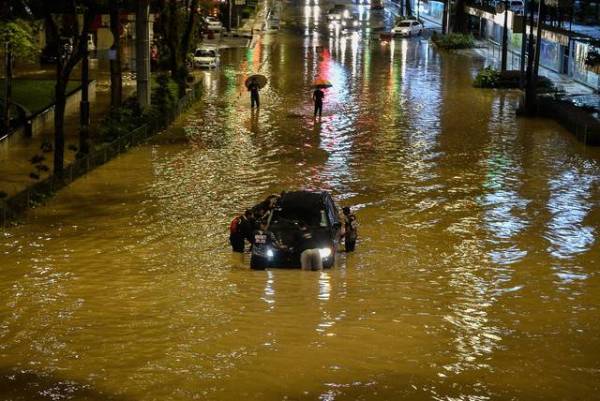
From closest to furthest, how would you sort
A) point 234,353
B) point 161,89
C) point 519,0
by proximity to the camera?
point 234,353 → point 161,89 → point 519,0

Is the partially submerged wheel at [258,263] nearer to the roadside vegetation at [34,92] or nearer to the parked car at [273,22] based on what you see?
the roadside vegetation at [34,92]

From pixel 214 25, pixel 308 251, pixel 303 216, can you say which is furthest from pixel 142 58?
pixel 214 25

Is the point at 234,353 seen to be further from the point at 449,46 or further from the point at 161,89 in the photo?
the point at 449,46

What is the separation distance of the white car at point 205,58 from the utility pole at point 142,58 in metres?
19.4

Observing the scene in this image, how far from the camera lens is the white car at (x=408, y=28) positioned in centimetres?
8400

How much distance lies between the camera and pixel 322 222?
1891cm

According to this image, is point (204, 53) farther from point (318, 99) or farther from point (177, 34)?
point (318, 99)

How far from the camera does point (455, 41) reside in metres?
72.6

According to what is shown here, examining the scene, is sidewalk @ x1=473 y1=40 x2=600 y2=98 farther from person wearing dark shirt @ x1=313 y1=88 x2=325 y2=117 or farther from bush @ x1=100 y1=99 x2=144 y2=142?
bush @ x1=100 y1=99 x2=144 y2=142

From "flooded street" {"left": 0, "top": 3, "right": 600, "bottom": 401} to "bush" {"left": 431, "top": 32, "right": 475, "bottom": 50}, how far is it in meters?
36.5

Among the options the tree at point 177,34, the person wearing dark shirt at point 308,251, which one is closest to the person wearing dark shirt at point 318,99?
the tree at point 177,34

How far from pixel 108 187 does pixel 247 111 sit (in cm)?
1613

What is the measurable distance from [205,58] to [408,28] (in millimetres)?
29773

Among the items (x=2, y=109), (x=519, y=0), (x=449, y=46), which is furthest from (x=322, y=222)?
(x=519, y=0)
